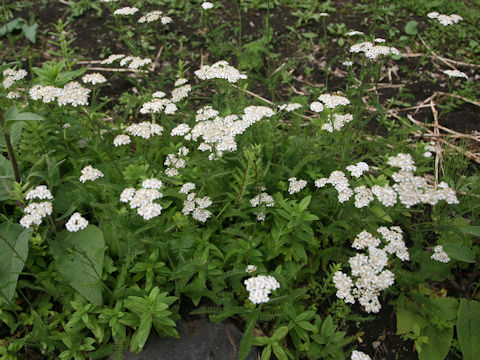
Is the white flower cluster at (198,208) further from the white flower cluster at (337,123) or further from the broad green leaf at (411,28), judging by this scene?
the broad green leaf at (411,28)

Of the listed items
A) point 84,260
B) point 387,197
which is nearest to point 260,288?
point 387,197

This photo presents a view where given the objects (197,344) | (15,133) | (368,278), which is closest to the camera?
(368,278)

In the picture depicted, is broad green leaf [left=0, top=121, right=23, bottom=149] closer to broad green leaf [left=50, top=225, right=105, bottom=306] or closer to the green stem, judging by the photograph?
the green stem

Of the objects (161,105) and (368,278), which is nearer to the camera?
(368,278)

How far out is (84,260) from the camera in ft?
8.03

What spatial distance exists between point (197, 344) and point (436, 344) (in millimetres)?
1798

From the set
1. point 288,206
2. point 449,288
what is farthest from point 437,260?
point 288,206

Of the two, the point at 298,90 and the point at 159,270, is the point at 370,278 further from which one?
the point at 298,90

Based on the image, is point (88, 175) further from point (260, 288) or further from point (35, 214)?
point (260, 288)

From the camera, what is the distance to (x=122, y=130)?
3322 mm

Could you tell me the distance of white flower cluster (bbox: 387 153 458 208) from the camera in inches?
80.1

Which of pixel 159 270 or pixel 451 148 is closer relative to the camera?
pixel 159 270

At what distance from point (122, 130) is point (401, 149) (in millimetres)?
2899

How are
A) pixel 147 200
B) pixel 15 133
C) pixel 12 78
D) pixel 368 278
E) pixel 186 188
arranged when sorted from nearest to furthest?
pixel 147 200
pixel 368 278
pixel 186 188
pixel 15 133
pixel 12 78
